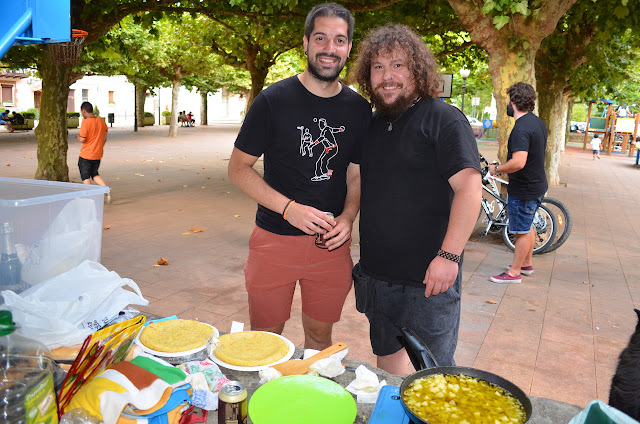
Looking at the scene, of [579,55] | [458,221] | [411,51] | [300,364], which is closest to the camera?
[300,364]

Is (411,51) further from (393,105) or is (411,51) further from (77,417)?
(77,417)

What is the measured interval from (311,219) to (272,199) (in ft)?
0.92

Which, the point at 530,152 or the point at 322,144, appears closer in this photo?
the point at 322,144

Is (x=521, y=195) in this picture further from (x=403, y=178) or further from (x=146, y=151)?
(x=146, y=151)

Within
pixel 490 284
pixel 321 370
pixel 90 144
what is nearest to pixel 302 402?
pixel 321 370

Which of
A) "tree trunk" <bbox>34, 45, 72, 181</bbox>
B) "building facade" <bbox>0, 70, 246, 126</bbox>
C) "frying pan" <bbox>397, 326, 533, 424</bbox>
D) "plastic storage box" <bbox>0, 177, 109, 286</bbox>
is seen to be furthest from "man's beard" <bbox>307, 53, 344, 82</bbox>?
"building facade" <bbox>0, 70, 246, 126</bbox>

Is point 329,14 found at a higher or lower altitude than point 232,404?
higher

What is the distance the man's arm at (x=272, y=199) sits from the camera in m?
2.51

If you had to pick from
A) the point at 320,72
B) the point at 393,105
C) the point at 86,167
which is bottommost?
the point at 86,167

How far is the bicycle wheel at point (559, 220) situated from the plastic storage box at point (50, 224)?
7.01 metres

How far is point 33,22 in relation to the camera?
3.82 ft

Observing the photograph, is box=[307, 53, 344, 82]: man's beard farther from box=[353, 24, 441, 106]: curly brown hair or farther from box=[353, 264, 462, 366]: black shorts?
box=[353, 264, 462, 366]: black shorts

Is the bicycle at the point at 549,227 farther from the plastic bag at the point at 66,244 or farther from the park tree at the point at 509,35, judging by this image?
the plastic bag at the point at 66,244

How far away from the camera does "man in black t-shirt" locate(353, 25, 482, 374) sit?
2.36m
